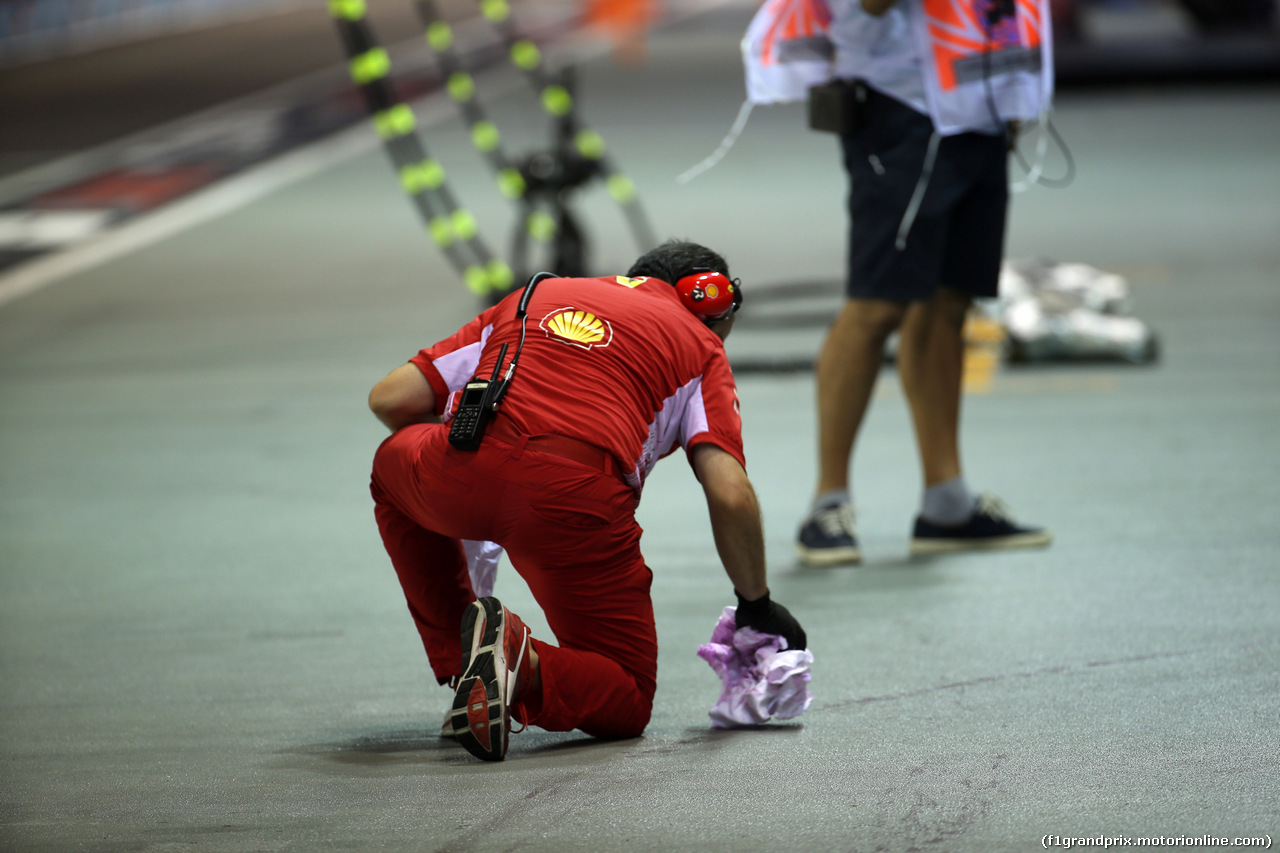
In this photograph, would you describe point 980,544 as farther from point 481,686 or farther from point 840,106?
point 481,686

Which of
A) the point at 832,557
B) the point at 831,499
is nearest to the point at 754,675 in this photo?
the point at 832,557

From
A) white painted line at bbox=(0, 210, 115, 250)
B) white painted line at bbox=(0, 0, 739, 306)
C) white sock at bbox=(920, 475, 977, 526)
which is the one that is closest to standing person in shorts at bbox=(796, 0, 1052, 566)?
white sock at bbox=(920, 475, 977, 526)

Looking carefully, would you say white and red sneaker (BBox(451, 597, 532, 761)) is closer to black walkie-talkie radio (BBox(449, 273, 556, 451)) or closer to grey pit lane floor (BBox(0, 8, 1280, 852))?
grey pit lane floor (BBox(0, 8, 1280, 852))

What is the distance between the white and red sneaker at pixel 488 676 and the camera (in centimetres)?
242

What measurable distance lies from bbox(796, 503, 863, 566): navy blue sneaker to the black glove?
1.25 metres

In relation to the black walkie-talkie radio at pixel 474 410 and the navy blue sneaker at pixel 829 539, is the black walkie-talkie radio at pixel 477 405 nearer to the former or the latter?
the black walkie-talkie radio at pixel 474 410

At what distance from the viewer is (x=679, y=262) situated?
2828 millimetres

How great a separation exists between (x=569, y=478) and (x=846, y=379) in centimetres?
159

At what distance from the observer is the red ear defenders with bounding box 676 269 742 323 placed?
2.78 metres

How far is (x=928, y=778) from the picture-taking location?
2377 mm

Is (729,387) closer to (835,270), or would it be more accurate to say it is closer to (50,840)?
(50,840)

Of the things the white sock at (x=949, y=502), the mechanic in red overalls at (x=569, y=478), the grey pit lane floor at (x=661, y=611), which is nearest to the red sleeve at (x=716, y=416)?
the mechanic in red overalls at (x=569, y=478)

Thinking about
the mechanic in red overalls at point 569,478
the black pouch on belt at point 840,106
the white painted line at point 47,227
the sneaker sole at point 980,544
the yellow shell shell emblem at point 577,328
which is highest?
the black pouch on belt at point 840,106

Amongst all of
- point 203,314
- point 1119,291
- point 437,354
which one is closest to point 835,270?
point 1119,291
